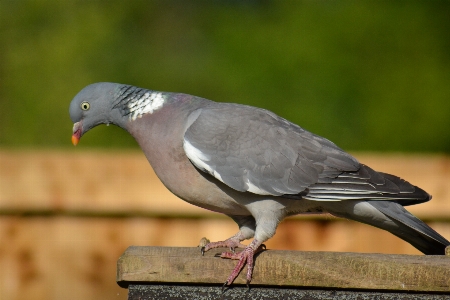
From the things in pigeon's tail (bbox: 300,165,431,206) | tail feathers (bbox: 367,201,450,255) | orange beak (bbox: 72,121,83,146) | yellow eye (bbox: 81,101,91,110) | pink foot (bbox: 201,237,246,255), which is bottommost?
pink foot (bbox: 201,237,246,255)

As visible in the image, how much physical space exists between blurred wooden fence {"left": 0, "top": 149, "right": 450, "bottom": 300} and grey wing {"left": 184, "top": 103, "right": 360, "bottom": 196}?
148 cm

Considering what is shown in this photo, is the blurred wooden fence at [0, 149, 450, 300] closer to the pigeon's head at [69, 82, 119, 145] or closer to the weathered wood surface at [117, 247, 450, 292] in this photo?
the pigeon's head at [69, 82, 119, 145]

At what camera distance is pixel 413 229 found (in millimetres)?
3129

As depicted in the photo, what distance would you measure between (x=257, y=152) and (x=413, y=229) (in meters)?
0.79

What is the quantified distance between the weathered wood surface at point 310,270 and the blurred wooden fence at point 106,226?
2137 millimetres

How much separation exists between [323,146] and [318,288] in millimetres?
1005

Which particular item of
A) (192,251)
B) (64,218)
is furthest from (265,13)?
(192,251)

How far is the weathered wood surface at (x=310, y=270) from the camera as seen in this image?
2.40 m

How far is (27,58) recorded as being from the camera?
779 centimetres

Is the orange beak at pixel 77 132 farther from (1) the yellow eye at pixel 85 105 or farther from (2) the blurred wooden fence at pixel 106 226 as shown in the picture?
(2) the blurred wooden fence at pixel 106 226

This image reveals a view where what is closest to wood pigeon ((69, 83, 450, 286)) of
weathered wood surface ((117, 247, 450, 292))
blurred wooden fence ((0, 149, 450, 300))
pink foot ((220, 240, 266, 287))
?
pink foot ((220, 240, 266, 287))

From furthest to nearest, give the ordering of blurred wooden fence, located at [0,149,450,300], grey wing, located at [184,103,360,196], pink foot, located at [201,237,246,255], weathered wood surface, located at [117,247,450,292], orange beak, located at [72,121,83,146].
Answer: blurred wooden fence, located at [0,149,450,300], orange beak, located at [72,121,83,146], grey wing, located at [184,103,360,196], pink foot, located at [201,237,246,255], weathered wood surface, located at [117,247,450,292]

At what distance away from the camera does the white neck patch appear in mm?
3238

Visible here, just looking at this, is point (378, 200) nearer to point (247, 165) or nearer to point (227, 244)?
point (247, 165)
